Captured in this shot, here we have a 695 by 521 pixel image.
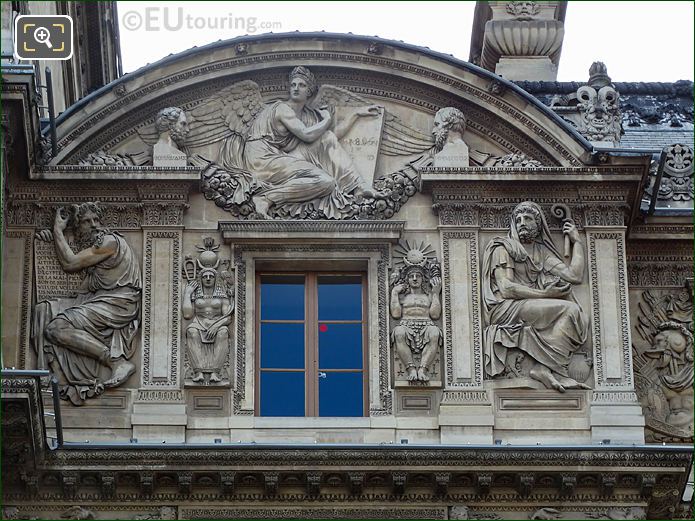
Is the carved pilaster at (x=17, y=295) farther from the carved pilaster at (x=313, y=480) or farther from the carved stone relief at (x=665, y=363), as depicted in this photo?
the carved stone relief at (x=665, y=363)

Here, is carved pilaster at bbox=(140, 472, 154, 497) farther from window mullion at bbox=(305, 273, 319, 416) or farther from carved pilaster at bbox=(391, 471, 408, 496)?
carved pilaster at bbox=(391, 471, 408, 496)

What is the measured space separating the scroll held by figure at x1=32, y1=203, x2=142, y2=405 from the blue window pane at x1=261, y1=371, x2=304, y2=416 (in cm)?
161

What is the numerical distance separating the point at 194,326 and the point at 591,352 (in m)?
4.67

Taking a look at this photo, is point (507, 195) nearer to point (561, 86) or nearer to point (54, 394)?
point (561, 86)

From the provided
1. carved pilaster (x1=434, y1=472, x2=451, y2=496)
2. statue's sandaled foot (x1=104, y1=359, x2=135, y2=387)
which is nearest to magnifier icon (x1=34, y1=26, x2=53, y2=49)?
statue's sandaled foot (x1=104, y1=359, x2=135, y2=387)

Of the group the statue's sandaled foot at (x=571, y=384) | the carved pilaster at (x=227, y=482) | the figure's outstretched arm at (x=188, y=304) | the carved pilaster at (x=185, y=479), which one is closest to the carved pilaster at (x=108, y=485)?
the carved pilaster at (x=185, y=479)

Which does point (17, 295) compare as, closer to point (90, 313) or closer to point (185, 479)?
point (90, 313)

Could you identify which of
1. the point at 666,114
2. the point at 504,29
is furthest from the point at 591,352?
the point at 504,29

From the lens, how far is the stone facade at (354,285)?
24656 mm

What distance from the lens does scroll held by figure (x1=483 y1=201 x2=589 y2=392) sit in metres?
25.8

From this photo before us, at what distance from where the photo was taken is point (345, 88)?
1076 inches

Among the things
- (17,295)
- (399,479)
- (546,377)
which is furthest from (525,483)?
(17,295)

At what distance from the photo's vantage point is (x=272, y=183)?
26.7m

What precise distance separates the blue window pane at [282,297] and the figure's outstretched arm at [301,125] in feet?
5.72
